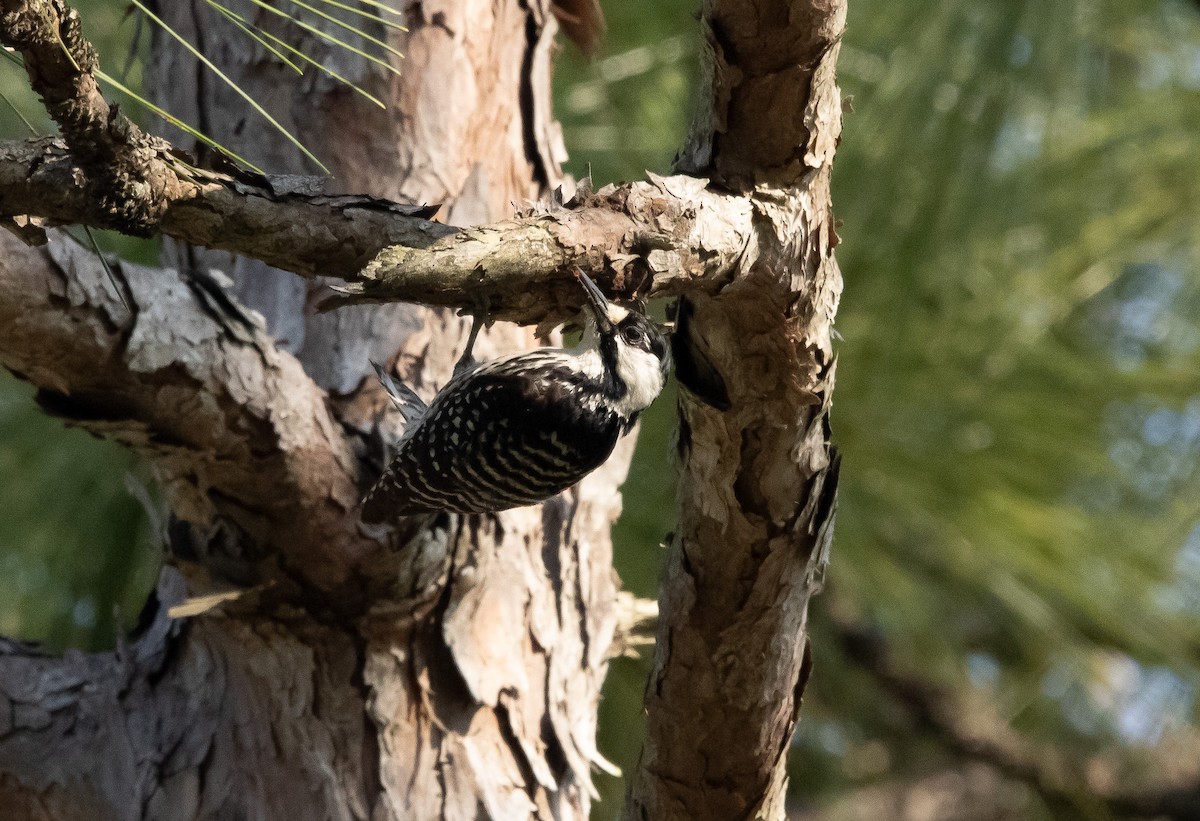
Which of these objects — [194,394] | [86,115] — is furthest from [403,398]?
[86,115]

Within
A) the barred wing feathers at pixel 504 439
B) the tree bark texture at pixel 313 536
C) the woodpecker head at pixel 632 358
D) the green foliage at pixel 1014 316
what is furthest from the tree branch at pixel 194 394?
the green foliage at pixel 1014 316

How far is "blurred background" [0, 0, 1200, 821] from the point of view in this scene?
6.80ft

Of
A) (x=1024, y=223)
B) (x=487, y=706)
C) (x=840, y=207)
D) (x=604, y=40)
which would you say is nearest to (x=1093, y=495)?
(x=1024, y=223)

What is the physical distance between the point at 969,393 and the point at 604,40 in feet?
3.16

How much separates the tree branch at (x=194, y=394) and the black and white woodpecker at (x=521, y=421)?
0.08 metres

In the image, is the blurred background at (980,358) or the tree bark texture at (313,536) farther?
the blurred background at (980,358)

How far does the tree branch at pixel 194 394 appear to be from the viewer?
116 cm

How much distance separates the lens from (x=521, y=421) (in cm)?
170

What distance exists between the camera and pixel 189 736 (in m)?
1.58

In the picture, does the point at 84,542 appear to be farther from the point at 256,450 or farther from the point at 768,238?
the point at 768,238

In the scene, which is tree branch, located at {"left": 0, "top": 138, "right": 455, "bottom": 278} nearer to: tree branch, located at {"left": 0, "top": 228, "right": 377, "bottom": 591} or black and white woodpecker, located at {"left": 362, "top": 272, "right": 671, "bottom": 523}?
tree branch, located at {"left": 0, "top": 228, "right": 377, "bottom": 591}

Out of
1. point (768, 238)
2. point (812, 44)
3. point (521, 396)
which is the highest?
point (812, 44)

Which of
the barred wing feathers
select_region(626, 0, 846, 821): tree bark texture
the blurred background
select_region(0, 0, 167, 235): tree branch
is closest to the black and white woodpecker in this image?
the barred wing feathers

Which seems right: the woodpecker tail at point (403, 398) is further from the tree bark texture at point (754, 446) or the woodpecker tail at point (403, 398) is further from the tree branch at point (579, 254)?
the tree branch at point (579, 254)
